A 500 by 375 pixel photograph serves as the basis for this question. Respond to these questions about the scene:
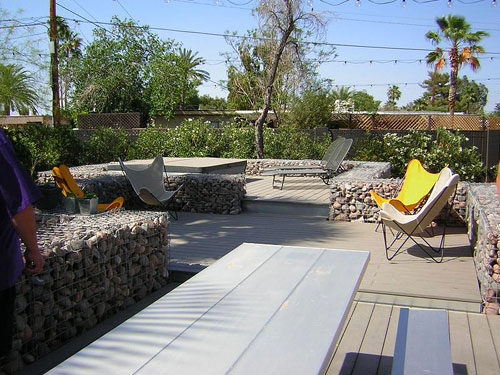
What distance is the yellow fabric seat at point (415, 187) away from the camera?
621cm

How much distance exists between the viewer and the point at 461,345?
10.3 ft

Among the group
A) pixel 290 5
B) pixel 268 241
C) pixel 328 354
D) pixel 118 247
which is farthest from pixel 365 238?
pixel 290 5

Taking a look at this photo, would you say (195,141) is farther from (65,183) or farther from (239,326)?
(239,326)

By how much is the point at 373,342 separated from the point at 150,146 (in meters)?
11.4

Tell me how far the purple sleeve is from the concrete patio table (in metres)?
0.61

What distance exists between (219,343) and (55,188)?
4523 mm

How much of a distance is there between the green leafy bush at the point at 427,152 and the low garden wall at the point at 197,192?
5.08 metres

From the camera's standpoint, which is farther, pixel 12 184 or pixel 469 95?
pixel 469 95

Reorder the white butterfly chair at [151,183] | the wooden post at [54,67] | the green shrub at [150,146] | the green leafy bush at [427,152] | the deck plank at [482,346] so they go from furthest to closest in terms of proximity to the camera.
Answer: the wooden post at [54,67]
the green shrub at [150,146]
the green leafy bush at [427,152]
the white butterfly chair at [151,183]
the deck plank at [482,346]

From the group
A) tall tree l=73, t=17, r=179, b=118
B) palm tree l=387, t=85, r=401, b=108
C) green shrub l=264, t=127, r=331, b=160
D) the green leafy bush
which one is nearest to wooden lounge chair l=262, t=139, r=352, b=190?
the green leafy bush

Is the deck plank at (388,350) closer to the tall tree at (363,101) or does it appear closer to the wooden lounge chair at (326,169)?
the wooden lounge chair at (326,169)

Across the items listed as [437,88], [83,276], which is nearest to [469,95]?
[437,88]

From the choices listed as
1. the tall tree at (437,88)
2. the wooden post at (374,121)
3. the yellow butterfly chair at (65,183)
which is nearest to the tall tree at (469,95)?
the tall tree at (437,88)

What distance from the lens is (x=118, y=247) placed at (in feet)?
12.1
